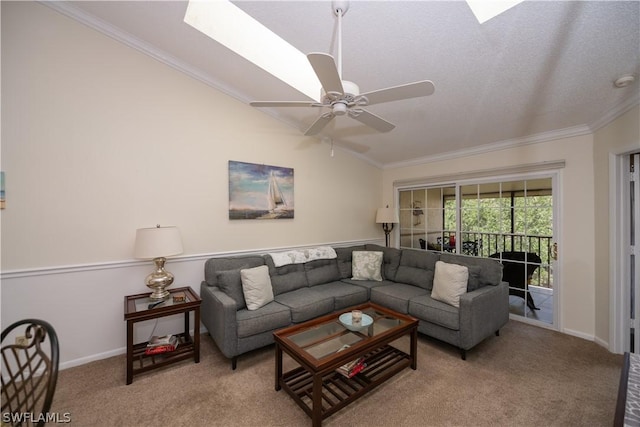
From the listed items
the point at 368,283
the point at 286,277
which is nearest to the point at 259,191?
the point at 286,277

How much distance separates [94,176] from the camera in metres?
2.51

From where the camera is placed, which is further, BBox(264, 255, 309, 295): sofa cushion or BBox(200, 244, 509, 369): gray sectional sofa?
BBox(264, 255, 309, 295): sofa cushion

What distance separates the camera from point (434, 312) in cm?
274

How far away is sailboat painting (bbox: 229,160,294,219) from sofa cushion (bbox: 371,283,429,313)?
5.16ft

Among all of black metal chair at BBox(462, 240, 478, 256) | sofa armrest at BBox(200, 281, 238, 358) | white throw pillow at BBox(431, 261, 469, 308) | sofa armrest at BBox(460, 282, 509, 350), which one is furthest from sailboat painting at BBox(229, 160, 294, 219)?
black metal chair at BBox(462, 240, 478, 256)

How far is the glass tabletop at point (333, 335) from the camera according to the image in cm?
204

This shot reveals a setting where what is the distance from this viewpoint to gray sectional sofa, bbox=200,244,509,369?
2.52m

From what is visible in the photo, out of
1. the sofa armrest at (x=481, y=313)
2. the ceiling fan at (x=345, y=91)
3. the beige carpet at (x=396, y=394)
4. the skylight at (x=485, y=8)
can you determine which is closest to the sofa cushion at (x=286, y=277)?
the beige carpet at (x=396, y=394)

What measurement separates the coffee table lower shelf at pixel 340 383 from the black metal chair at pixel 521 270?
207 centimetres

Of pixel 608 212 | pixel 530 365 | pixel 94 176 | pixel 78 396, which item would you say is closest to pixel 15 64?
pixel 94 176

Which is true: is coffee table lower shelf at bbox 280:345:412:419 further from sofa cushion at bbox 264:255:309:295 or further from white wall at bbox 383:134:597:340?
white wall at bbox 383:134:597:340

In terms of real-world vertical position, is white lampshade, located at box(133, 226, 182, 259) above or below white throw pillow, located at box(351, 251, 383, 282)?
above

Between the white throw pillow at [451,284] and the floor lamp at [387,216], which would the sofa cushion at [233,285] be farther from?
the floor lamp at [387,216]

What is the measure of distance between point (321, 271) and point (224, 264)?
4.20 ft
